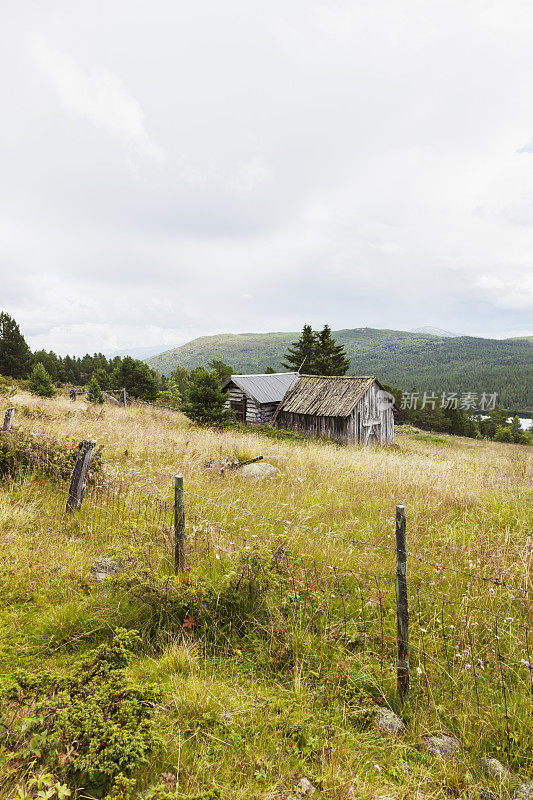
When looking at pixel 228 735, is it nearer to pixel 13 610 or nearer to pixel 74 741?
pixel 74 741

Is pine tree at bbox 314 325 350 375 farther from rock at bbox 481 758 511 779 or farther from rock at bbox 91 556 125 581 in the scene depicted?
rock at bbox 481 758 511 779

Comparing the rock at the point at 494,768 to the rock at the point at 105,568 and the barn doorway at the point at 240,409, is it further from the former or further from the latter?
the barn doorway at the point at 240,409

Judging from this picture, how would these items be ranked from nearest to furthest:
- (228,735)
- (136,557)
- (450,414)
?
(228,735), (136,557), (450,414)

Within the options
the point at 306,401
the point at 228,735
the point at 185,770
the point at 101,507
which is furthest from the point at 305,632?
the point at 306,401

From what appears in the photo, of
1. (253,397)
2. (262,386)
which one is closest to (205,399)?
(253,397)

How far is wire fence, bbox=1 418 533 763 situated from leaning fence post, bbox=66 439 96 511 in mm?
152

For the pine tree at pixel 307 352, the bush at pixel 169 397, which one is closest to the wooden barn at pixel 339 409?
the pine tree at pixel 307 352

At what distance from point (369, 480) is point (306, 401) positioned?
15.9 m

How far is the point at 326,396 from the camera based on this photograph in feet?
79.9

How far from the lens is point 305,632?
361cm

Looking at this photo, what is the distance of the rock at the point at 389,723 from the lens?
2.82 meters


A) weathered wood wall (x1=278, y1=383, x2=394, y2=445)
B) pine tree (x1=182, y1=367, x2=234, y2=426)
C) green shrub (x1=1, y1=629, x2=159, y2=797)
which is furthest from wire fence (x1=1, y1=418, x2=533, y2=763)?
weathered wood wall (x1=278, y1=383, x2=394, y2=445)

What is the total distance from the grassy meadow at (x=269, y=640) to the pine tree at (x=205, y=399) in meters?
12.3

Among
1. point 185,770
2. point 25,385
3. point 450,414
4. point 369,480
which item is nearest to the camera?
point 185,770
